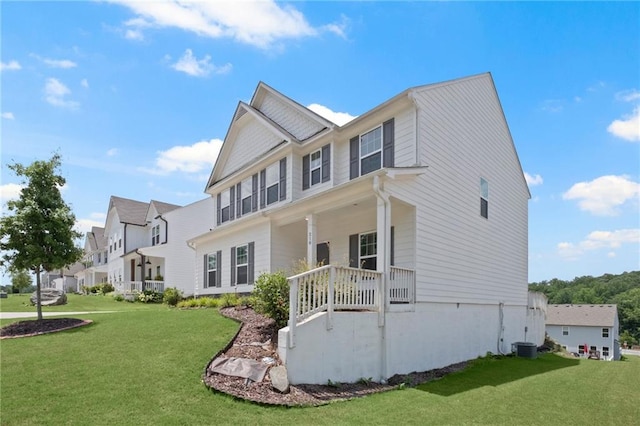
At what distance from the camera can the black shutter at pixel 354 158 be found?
1323cm

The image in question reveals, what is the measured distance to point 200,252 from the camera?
1992 centimetres

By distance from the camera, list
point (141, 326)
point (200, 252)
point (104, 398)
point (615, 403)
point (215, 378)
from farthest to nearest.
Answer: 1. point (200, 252)
2. point (141, 326)
3. point (615, 403)
4. point (215, 378)
5. point (104, 398)

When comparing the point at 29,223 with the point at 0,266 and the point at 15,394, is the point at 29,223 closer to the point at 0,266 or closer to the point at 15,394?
the point at 0,266

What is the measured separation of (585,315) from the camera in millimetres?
44406

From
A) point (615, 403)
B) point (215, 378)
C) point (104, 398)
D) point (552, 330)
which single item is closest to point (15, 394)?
point (104, 398)

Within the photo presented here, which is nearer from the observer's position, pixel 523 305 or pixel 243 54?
pixel 243 54

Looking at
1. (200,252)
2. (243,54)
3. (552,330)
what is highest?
(243,54)

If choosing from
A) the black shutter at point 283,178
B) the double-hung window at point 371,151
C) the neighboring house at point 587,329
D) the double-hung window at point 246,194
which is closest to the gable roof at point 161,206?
the double-hung window at point 246,194

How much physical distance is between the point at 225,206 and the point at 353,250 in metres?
9.01

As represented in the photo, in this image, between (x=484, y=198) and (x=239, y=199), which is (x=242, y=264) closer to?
(x=239, y=199)

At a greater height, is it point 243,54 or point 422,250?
point 243,54

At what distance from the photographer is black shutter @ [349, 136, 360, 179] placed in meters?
13.2

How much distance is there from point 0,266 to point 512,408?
571 inches

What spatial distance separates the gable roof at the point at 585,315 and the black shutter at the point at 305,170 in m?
41.3
